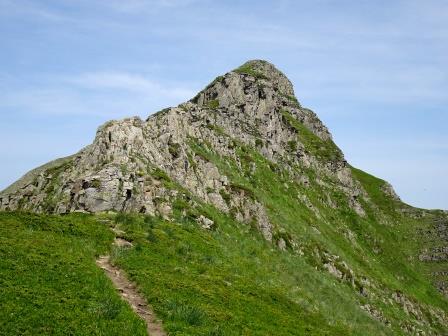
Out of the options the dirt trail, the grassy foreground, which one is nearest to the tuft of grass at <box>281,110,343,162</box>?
the grassy foreground

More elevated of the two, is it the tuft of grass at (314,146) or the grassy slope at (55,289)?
the tuft of grass at (314,146)

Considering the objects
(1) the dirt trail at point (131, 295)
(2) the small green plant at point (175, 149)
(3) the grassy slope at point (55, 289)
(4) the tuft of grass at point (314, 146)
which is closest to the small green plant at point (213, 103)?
(4) the tuft of grass at point (314, 146)

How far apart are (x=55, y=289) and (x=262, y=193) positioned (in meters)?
55.3

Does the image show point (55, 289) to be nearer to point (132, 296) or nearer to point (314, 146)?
point (132, 296)

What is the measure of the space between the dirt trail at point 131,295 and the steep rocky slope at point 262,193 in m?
14.1

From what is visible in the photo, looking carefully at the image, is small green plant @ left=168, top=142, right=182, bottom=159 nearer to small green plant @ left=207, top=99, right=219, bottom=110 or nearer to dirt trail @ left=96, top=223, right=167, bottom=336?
dirt trail @ left=96, top=223, right=167, bottom=336

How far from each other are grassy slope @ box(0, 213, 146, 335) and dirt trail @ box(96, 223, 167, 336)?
2.44ft

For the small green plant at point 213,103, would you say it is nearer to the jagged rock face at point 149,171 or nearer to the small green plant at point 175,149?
the jagged rock face at point 149,171

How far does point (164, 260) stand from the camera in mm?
31438

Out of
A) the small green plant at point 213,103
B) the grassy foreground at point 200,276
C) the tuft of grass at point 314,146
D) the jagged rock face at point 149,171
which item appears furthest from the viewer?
the tuft of grass at point 314,146

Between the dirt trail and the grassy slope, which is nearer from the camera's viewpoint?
the grassy slope

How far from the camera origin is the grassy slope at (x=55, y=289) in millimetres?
18172

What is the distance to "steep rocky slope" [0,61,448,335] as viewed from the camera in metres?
47.0

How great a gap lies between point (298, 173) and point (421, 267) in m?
42.1
